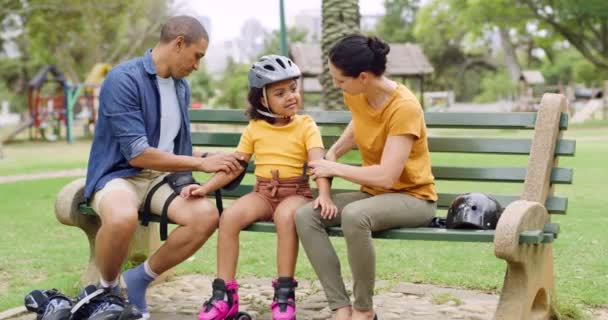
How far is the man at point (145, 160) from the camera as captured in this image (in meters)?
4.47

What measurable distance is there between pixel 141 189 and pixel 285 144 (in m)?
0.80

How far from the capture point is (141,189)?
4.71m

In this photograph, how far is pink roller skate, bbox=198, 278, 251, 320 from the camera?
4.27m

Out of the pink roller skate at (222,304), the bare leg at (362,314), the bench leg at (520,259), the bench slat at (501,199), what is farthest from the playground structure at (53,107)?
the bench leg at (520,259)

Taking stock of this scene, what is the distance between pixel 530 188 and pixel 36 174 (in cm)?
1150

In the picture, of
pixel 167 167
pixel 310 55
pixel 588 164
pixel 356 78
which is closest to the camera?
pixel 356 78

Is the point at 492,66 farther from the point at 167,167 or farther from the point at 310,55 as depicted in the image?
the point at 167,167

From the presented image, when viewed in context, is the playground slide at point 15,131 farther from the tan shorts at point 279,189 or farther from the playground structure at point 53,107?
the tan shorts at point 279,189

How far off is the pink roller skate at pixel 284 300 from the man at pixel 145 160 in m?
0.47

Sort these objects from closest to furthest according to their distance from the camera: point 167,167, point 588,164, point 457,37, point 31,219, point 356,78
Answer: point 356,78 → point 167,167 → point 31,219 → point 588,164 → point 457,37

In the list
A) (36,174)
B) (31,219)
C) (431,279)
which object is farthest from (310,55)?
(431,279)

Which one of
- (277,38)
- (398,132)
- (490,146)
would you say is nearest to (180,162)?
(398,132)

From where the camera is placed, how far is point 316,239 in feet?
13.9

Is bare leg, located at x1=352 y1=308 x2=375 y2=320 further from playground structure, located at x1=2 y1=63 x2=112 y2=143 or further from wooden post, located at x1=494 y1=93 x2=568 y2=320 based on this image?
playground structure, located at x1=2 y1=63 x2=112 y2=143
